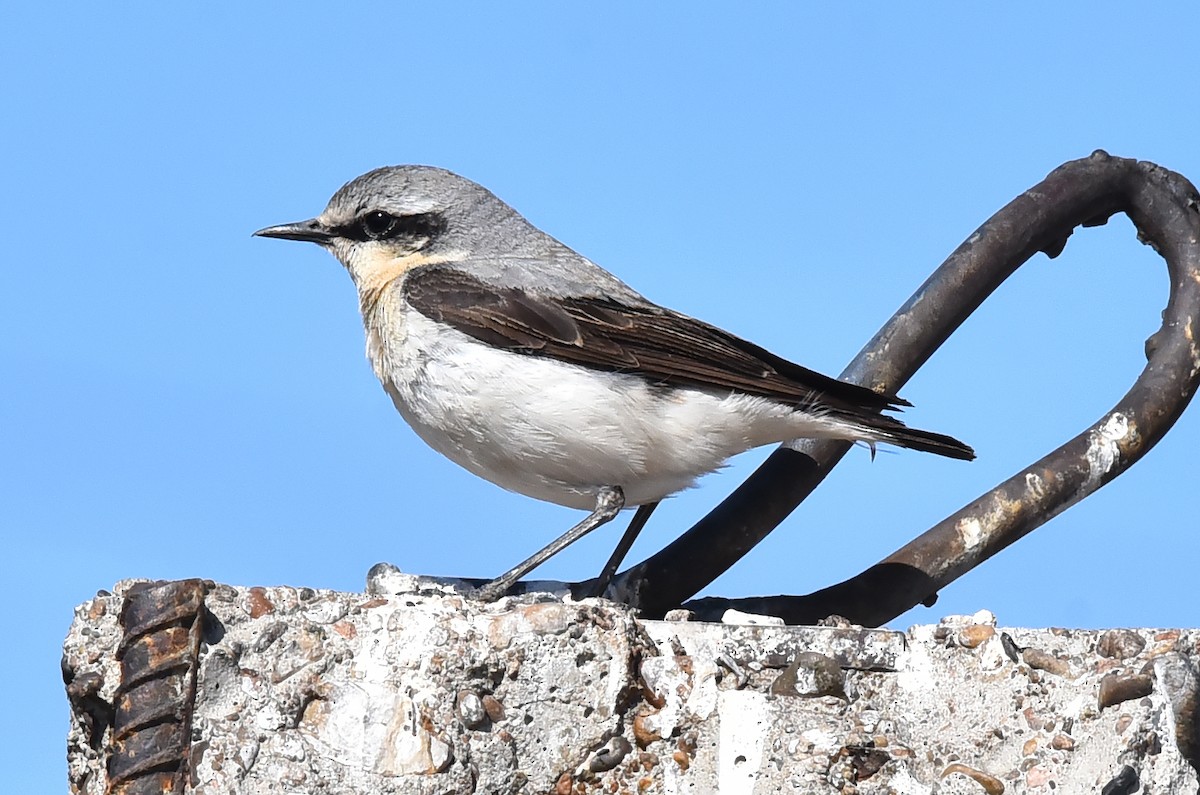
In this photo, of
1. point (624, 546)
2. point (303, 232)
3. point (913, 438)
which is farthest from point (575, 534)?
point (303, 232)

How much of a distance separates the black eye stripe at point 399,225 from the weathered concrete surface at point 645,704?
9.19ft

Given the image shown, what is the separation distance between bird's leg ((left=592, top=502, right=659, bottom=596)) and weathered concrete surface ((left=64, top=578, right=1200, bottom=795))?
5.92 ft

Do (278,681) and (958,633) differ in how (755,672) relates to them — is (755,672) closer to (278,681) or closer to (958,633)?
(958,633)

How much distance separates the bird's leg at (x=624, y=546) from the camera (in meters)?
6.09

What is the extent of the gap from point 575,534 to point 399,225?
5.71ft

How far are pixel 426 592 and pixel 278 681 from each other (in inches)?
47.3

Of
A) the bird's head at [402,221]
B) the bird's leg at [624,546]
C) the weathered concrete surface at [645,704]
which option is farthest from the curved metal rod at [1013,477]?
the bird's head at [402,221]

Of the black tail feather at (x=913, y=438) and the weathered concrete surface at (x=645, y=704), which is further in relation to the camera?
the black tail feather at (x=913, y=438)

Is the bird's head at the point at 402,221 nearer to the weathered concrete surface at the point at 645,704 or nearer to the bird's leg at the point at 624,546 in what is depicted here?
the bird's leg at the point at 624,546

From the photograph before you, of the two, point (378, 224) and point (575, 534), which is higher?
point (378, 224)

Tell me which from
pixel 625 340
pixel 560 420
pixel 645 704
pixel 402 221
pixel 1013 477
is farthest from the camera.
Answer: pixel 402 221

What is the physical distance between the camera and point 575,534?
6.03 metres

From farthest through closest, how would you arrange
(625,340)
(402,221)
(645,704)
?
(402,221) < (625,340) < (645,704)

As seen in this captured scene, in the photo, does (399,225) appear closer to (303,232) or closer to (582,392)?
(303,232)
